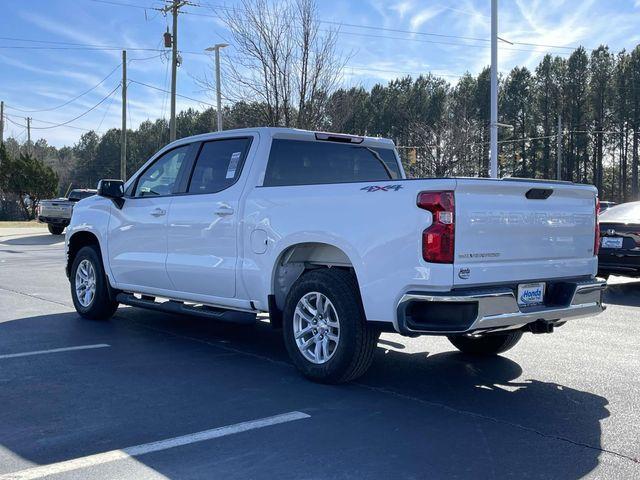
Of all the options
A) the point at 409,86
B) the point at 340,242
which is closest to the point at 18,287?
the point at 340,242

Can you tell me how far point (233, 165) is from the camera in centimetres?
635

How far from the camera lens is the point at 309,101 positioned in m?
22.4

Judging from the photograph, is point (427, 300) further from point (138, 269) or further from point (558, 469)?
point (138, 269)

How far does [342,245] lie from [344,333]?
66 centimetres

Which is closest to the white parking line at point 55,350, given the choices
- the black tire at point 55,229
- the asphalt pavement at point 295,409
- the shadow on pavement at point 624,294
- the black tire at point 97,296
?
the asphalt pavement at point 295,409

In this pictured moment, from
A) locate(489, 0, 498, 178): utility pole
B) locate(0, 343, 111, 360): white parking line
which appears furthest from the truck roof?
locate(489, 0, 498, 178): utility pole

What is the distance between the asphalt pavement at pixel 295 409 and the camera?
12.3 ft

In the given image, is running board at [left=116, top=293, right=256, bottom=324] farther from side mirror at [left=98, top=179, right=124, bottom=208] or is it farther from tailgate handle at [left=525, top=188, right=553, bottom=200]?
tailgate handle at [left=525, top=188, right=553, bottom=200]

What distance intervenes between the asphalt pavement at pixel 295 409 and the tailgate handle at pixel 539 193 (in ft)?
4.94

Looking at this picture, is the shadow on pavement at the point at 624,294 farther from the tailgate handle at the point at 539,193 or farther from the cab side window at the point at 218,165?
the cab side window at the point at 218,165

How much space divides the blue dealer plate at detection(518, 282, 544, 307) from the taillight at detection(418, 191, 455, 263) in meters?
0.77

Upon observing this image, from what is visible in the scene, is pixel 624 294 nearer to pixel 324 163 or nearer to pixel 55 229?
pixel 324 163

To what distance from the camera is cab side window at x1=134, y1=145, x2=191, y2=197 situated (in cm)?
700

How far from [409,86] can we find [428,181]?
59114 millimetres
